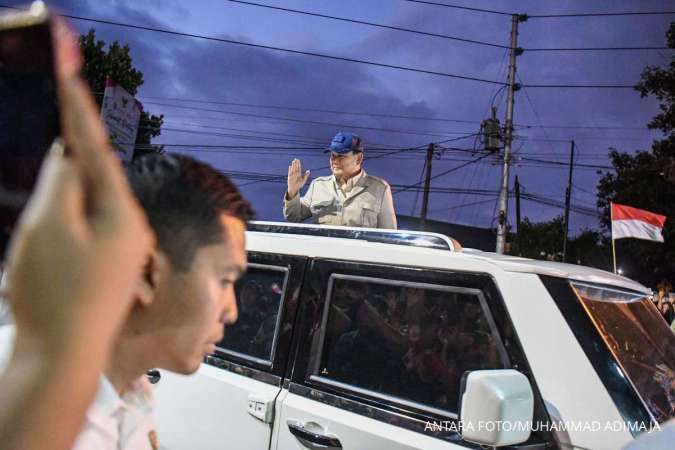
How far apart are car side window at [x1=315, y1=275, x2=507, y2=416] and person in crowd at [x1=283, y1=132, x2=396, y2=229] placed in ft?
3.80

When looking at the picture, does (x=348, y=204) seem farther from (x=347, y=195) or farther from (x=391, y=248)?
(x=391, y=248)

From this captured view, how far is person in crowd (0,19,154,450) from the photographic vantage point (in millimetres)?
468

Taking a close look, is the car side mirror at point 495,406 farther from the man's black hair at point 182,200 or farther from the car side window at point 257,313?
the car side window at point 257,313

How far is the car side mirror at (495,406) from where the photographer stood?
1.58 metres

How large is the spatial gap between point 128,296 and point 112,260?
48 mm

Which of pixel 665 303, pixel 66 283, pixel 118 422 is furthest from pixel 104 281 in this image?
pixel 665 303

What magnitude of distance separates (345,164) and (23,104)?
299 centimetres

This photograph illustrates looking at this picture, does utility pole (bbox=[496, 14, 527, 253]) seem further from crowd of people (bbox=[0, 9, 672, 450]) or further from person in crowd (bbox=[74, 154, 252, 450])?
person in crowd (bbox=[74, 154, 252, 450])

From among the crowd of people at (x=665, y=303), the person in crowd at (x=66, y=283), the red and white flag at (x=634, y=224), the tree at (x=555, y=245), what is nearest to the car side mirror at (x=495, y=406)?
the person in crowd at (x=66, y=283)

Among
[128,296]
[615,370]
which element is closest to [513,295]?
[615,370]

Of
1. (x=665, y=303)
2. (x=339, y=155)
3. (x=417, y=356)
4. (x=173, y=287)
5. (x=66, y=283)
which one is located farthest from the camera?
(x=665, y=303)

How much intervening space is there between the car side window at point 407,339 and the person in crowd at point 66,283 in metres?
1.72

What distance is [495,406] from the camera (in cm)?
157

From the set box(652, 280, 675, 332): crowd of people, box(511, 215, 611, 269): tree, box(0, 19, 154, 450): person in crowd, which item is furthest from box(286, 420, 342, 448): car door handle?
box(511, 215, 611, 269): tree
